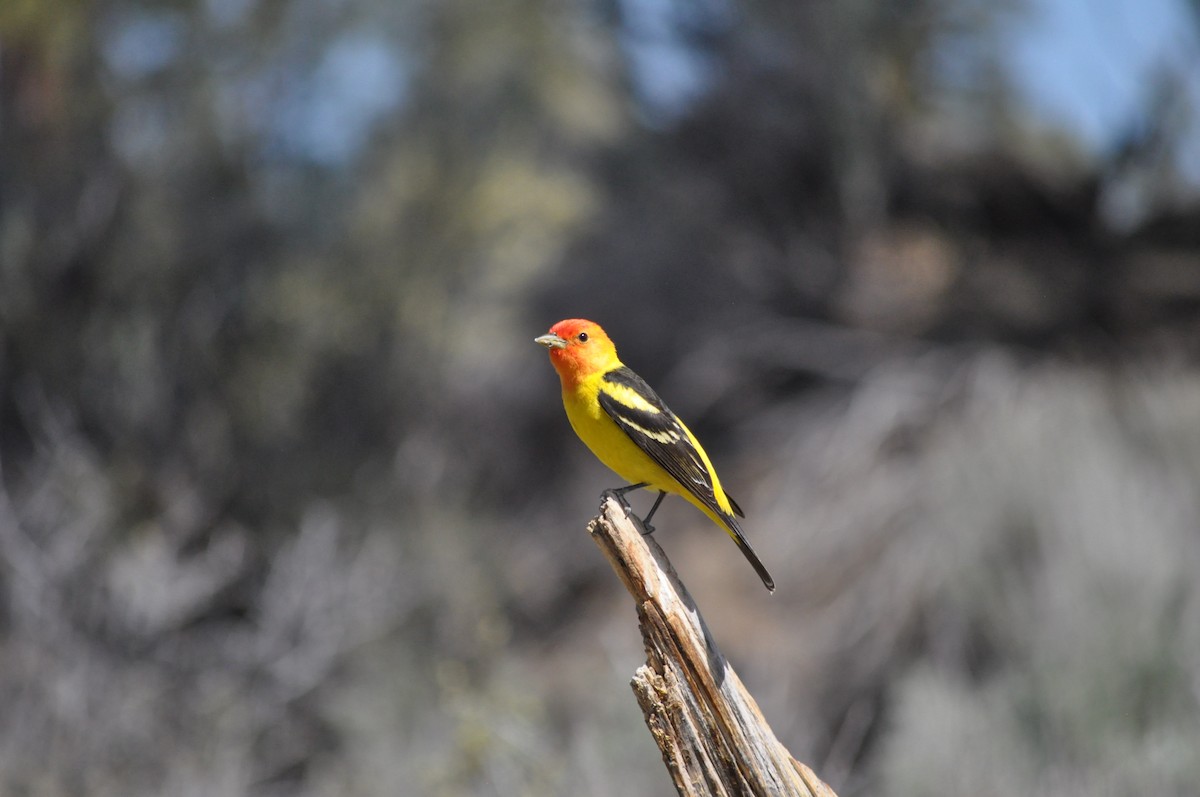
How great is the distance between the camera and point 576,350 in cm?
401

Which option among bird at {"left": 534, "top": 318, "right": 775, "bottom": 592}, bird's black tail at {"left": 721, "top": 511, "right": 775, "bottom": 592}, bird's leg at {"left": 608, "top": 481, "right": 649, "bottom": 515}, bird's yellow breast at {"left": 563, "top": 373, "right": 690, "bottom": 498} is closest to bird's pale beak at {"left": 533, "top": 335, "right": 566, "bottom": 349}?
bird at {"left": 534, "top": 318, "right": 775, "bottom": 592}

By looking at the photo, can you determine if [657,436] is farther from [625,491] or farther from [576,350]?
[576,350]

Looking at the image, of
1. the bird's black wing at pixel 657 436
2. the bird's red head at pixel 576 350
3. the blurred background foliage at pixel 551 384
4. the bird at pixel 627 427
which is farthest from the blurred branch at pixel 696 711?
the blurred background foliage at pixel 551 384

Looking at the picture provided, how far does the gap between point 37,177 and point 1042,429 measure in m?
8.25

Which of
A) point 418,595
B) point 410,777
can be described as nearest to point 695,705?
point 410,777

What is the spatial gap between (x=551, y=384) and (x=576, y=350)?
8419 millimetres

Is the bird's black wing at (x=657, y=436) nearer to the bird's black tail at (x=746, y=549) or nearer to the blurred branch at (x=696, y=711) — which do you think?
the bird's black tail at (x=746, y=549)

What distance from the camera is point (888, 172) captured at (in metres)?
11.0

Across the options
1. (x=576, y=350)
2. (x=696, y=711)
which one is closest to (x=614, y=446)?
(x=576, y=350)

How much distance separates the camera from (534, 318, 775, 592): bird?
3.83m

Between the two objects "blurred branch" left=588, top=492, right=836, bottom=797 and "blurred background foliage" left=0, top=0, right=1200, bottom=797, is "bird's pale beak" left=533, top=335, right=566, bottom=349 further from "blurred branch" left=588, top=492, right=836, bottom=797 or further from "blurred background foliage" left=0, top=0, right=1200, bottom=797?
"blurred background foliage" left=0, top=0, right=1200, bottom=797

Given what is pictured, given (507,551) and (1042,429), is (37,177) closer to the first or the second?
(507,551)

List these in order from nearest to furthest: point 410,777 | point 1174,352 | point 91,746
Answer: point 410,777 < point 91,746 < point 1174,352

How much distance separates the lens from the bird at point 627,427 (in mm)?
3826
